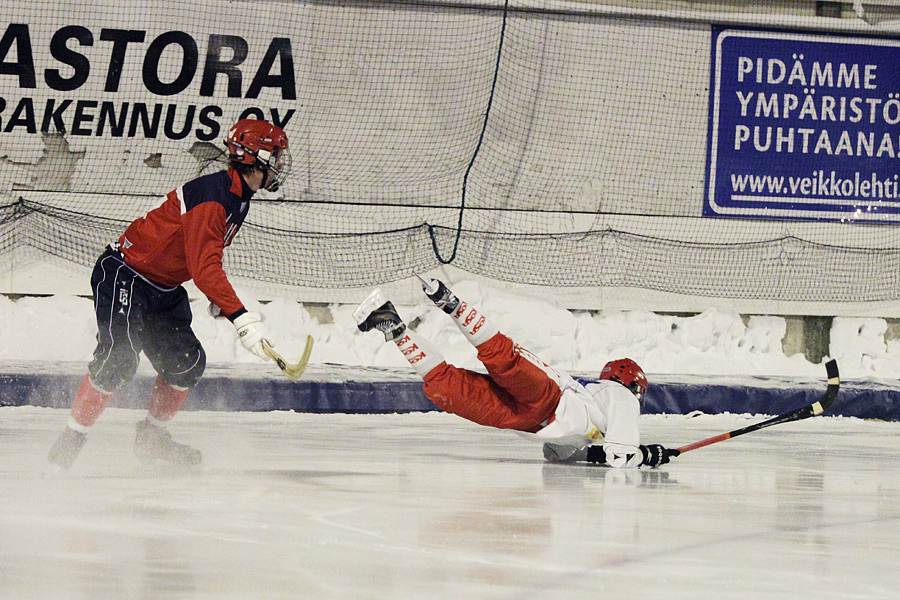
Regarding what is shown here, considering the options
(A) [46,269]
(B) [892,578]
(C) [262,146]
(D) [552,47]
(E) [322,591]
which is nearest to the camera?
(E) [322,591]

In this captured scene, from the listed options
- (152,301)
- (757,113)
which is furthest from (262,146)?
(757,113)

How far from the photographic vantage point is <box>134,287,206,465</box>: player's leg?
13.8 feet

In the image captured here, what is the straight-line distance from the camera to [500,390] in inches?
174

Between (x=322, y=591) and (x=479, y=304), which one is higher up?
(x=479, y=304)

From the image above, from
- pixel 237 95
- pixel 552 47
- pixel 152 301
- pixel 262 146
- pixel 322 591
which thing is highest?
pixel 552 47

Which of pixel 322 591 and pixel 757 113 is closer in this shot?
pixel 322 591

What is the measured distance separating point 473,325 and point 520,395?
0.31 meters

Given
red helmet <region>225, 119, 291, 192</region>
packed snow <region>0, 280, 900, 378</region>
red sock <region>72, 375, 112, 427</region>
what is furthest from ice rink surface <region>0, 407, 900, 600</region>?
packed snow <region>0, 280, 900, 378</region>

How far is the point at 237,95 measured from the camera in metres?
8.59

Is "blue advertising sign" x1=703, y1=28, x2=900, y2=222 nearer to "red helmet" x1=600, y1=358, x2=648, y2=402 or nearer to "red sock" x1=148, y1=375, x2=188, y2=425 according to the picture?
"red helmet" x1=600, y1=358, x2=648, y2=402

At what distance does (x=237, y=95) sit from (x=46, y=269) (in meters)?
1.83

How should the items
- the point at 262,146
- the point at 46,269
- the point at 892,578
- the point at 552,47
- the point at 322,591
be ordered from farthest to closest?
the point at 552,47
the point at 46,269
the point at 262,146
the point at 892,578
the point at 322,591

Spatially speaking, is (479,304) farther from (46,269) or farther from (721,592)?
(721,592)

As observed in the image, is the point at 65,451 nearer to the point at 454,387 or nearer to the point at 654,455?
the point at 454,387
